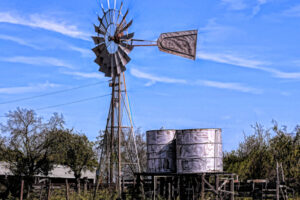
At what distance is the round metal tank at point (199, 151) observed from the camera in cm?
2402

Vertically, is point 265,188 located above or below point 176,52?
below

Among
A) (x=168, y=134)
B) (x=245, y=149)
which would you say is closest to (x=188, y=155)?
(x=168, y=134)

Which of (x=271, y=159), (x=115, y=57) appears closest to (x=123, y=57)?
(x=115, y=57)

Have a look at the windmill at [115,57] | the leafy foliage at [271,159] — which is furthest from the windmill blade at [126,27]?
the leafy foliage at [271,159]

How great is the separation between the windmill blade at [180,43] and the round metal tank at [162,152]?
4908mm

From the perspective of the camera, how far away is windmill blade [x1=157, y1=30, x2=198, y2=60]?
26.7 meters

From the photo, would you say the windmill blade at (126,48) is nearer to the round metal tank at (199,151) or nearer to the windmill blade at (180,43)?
the windmill blade at (180,43)

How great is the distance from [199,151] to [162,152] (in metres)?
2.63

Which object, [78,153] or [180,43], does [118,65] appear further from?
[78,153]

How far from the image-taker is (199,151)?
24.0 m

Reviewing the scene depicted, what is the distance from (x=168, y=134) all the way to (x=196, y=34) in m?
6.29

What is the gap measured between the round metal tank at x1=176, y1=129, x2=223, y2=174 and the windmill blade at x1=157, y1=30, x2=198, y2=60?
5092mm

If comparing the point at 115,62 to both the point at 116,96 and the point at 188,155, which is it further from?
the point at 188,155

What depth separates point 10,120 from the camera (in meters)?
43.7
